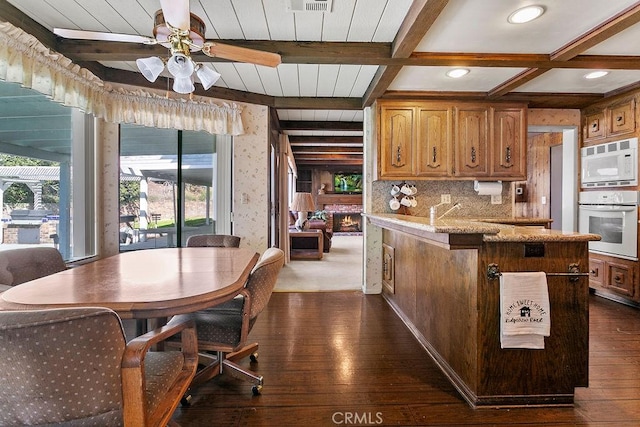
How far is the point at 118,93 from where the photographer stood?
3.33 metres

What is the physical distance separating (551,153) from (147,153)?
6.08 m

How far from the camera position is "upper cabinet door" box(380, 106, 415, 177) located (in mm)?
3775

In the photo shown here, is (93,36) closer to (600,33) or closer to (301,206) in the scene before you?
(600,33)

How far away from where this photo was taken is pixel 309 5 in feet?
7.19

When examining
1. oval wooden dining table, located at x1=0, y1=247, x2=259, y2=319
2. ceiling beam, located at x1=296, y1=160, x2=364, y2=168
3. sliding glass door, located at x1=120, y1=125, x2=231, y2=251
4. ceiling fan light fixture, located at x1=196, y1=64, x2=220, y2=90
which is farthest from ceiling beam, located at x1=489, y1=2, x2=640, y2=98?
ceiling beam, located at x1=296, y1=160, x2=364, y2=168

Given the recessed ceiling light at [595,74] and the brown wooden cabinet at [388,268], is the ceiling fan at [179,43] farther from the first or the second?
the recessed ceiling light at [595,74]

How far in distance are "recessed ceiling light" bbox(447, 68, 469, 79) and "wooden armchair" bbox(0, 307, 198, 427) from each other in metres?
3.31

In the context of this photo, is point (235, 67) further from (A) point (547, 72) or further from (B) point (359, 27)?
(A) point (547, 72)

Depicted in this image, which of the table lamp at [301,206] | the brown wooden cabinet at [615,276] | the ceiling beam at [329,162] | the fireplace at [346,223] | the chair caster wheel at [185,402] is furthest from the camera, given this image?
the fireplace at [346,223]

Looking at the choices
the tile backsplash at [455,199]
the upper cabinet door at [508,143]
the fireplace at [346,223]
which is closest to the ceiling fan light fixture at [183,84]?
the tile backsplash at [455,199]

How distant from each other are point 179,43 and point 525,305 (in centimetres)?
238

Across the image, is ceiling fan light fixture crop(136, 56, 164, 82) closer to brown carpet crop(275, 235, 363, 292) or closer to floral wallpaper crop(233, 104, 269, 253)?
floral wallpaper crop(233, 104, 269, 253)

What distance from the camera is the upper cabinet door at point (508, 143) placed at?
12.6 feet

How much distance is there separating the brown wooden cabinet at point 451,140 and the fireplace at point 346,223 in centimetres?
772
